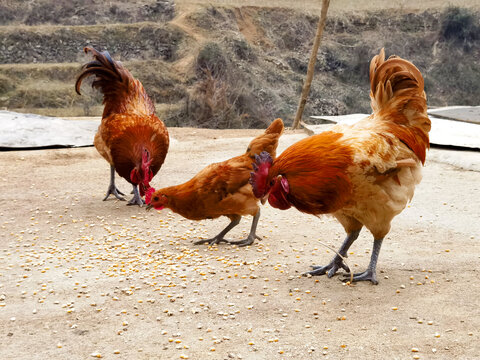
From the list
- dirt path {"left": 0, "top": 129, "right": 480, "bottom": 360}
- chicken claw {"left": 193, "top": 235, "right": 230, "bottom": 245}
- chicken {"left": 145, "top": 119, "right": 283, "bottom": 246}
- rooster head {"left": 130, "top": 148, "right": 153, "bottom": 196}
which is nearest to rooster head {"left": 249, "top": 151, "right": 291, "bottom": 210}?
dirt path {"left": 0, "top": 129, "right": 480, "bottom": 360}

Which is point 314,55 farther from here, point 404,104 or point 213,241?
point 404,104

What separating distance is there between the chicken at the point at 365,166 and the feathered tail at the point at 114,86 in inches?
138

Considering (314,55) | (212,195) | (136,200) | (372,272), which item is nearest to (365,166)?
(372,272)

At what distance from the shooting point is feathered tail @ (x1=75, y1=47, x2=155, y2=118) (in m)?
7.08

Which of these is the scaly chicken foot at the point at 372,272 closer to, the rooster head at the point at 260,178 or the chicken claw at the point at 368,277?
the chicken claw at the point at 368,277

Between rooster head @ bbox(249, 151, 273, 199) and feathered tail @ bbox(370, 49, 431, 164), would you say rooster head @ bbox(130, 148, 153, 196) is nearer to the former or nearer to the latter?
rooster head @ bbox(249, 151, 273, 199)

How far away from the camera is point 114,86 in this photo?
7.14 metres

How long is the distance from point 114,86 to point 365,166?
428 centimetres

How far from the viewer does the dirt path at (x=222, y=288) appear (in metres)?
3.40

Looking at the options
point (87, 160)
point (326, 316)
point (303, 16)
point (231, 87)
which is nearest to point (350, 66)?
point (303, 16)

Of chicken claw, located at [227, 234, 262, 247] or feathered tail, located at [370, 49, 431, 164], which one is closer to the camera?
feathered tail, located at [370, 49, 431, 164]

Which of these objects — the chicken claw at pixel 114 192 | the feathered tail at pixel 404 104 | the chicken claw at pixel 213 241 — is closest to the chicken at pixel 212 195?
the chicken claw at pixel 213 241

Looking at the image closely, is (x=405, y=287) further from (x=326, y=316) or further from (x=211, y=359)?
(x=211, y=359)

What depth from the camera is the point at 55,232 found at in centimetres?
595
